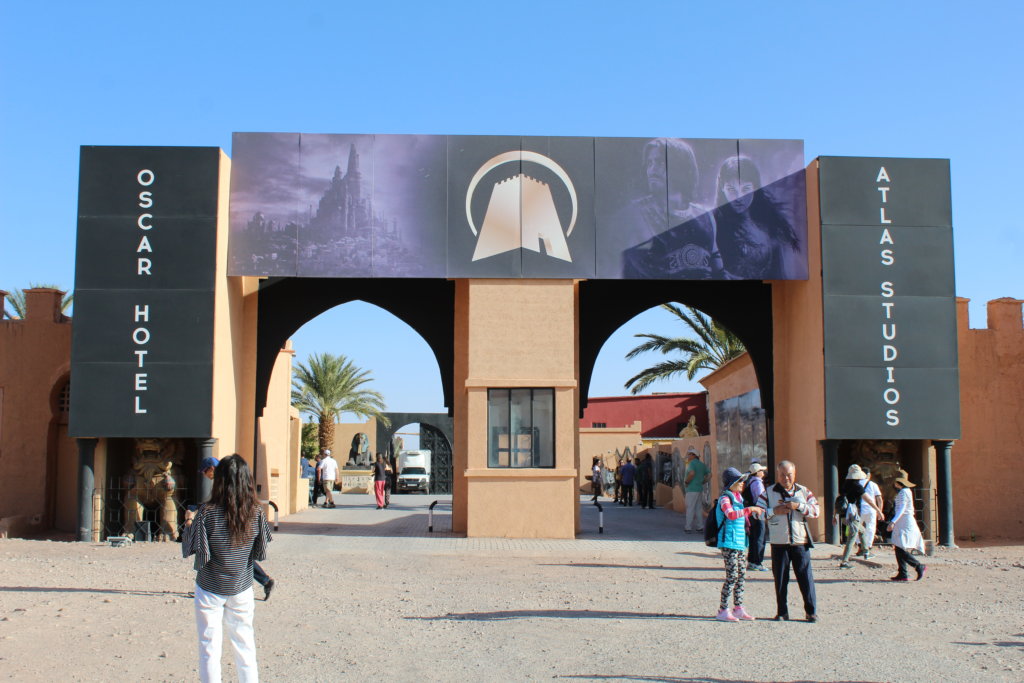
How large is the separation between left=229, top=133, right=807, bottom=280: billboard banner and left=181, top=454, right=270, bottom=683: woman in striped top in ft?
40.1

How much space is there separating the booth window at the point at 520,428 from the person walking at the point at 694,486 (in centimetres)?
300

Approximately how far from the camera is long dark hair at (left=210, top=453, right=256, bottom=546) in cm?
686

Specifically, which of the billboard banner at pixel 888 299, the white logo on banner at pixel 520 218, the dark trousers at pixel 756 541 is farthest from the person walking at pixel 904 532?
the white logo on banner at pixel 520 218

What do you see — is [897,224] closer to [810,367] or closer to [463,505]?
[810,367]

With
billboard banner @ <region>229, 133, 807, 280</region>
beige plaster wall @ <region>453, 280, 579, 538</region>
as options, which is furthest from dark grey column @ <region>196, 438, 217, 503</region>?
beige plaster wall @ <region>453, 280, 579, 538</region>

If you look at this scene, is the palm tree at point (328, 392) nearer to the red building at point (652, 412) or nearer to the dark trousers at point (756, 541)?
the red building at point (652, 412)

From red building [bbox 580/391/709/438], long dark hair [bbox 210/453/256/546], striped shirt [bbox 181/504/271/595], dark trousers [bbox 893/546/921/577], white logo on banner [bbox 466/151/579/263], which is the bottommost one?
dark trousers [bbox 893/546/921/577]

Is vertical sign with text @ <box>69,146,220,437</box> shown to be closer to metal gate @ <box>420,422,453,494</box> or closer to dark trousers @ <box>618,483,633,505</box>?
dark trousers @ <box>618,483,633,505</box>

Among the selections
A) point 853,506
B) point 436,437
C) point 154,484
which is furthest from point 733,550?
point 436,437

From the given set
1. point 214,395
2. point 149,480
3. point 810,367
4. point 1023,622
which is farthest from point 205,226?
point 1023,622

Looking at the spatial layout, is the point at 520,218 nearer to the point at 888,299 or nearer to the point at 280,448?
the point at 888,299

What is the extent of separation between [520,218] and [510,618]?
1007 centimetres

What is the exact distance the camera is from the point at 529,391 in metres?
19.1

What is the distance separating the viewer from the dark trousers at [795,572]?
10289 mm
